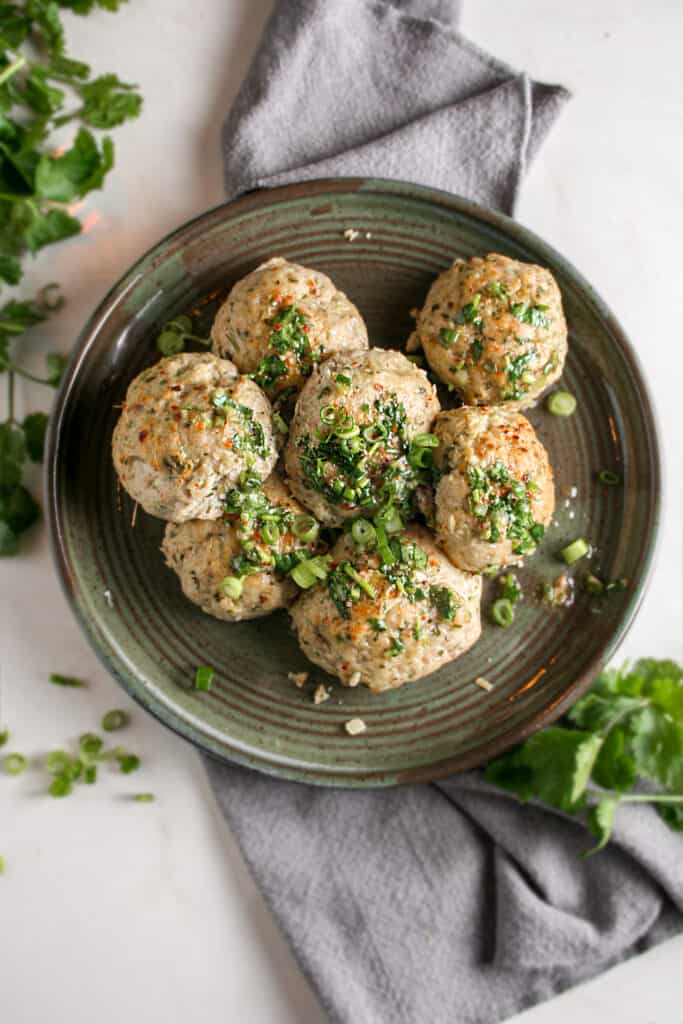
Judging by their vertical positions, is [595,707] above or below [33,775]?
above

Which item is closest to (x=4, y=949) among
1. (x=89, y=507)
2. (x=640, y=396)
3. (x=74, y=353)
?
(x=89, y=507)

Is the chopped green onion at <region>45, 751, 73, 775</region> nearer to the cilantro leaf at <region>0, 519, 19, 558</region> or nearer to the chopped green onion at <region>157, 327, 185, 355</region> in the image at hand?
the cilantro leaf at <region>0, 519, 19, 558</region>

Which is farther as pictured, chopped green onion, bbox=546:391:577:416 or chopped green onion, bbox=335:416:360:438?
chopped green onion, bbox=546:391:577:416

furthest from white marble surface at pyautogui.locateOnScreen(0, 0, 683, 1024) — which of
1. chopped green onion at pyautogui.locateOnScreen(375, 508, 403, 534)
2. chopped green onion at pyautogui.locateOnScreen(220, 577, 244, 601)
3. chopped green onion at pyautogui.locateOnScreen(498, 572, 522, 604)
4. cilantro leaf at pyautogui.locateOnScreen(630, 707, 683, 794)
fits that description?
chopped green onion at pyautogui.locateOnScreen(375, 508, 403, 534)

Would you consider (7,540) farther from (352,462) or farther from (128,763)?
(352,462)

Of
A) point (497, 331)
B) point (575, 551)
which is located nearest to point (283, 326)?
point (497, 331)

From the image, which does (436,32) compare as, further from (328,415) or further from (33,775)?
(33,775)

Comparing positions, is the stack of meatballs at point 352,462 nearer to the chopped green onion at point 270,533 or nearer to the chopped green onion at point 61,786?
the chopped green onion at point 270,533
